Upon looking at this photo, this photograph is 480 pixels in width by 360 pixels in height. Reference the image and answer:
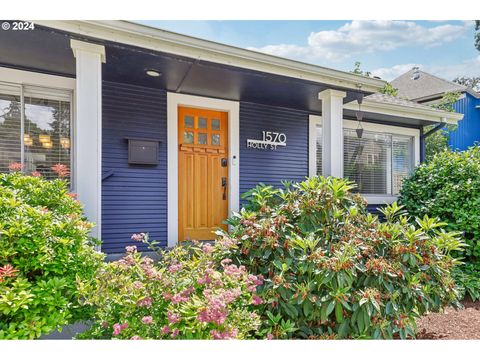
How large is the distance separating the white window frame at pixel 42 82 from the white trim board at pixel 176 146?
1315mm

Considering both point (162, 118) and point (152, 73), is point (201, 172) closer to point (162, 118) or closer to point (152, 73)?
point (162, 118)

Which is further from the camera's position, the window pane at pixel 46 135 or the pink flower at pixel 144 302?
the window pane at pixel 46 135

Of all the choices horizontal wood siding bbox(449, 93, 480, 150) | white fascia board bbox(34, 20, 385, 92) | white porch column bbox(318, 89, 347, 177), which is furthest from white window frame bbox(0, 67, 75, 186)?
horizontal wood siding bbox(449, 93, 480, 150)

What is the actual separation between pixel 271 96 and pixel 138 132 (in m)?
2.16

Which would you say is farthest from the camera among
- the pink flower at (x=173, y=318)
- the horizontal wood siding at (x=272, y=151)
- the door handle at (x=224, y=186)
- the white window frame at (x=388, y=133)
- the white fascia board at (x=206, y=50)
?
the white window frame at (x=388, y=133)

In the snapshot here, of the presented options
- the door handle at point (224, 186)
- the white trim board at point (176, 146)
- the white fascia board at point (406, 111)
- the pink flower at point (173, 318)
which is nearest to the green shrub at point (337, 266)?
the pink flower at point (173, 318)

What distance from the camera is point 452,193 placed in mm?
4691

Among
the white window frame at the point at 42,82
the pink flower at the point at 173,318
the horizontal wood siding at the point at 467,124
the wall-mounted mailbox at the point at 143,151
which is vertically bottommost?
the pink flower at the point at 173,318

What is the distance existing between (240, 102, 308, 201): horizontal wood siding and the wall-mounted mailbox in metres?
1.48

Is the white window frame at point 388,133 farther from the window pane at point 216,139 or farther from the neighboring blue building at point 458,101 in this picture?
the neighboring blue building at point 458,101

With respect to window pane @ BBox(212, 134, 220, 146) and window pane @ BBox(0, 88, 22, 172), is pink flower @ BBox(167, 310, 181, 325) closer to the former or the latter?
window pane @ BBox(0, 88, 22, 172)

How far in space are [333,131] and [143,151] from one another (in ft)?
9.10

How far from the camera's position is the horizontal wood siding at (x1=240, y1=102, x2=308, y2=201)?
5629 millimetres

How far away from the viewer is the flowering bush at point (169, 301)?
1752 mm
